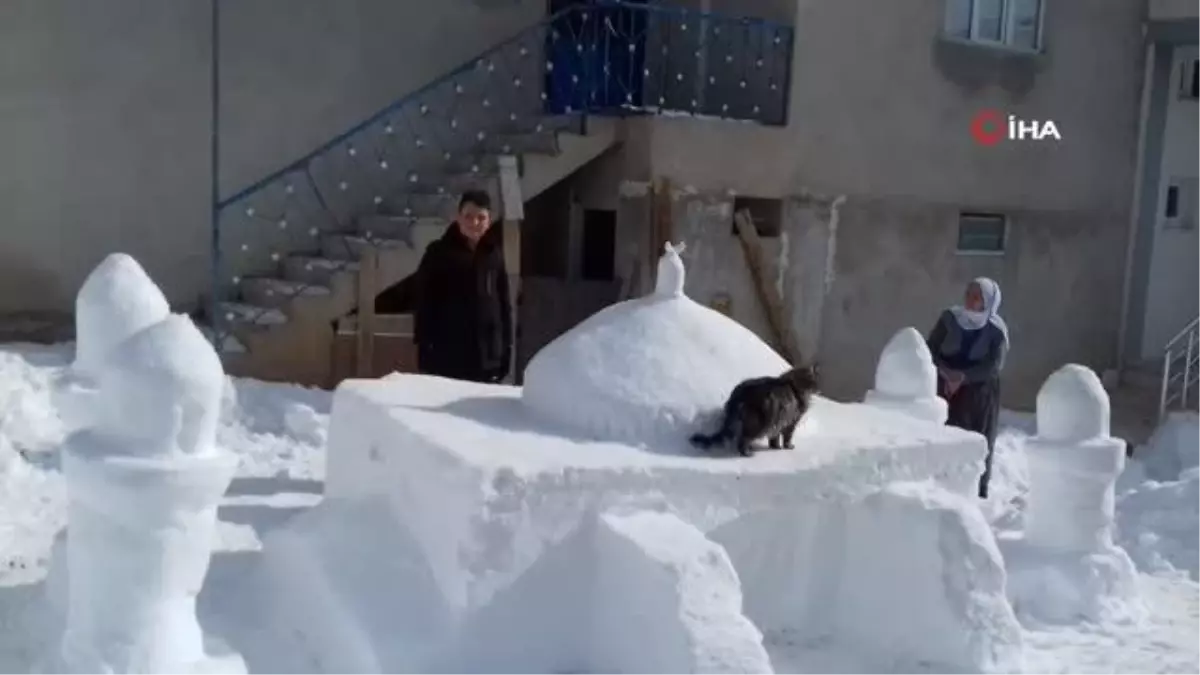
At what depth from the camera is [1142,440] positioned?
1095 centimetres

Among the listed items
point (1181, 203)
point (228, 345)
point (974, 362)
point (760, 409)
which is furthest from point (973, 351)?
point (1181, 203)

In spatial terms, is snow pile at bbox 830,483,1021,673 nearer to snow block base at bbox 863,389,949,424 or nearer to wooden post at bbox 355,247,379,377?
snow block base at bbox 863,389,949,424

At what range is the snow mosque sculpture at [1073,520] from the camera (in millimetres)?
5879

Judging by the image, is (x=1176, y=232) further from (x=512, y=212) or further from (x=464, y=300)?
(x=464, y=300)

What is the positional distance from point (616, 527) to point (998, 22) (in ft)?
29.5

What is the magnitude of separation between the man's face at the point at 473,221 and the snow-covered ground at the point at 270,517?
63.7 inches

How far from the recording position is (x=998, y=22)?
1185cm

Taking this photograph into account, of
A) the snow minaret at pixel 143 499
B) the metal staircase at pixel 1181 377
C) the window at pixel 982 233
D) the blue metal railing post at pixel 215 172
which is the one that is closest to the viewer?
the snow minaret at pixel 143 499

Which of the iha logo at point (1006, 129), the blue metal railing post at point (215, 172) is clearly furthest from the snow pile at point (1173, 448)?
the blue metal railing post at point (215, 172)

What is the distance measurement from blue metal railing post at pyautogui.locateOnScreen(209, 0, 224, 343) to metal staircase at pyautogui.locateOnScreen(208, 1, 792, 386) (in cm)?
4

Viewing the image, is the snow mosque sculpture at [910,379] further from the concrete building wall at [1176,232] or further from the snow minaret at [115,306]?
the concrete building wall at [1176,232]

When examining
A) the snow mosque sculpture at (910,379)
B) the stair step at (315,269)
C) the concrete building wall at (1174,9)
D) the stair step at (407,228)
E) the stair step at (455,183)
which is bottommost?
the snow mosque sculpture at (910,379)

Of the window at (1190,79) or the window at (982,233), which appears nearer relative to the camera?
the window at (982,233)

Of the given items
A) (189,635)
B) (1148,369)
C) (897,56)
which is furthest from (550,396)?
(1148,369)
